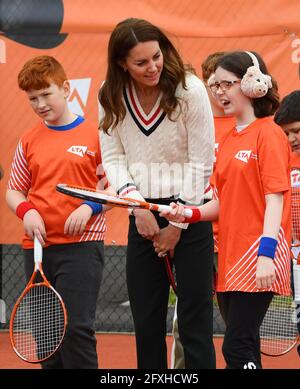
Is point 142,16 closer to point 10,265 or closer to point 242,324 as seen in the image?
point 10,265

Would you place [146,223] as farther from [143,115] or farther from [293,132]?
[293,132]

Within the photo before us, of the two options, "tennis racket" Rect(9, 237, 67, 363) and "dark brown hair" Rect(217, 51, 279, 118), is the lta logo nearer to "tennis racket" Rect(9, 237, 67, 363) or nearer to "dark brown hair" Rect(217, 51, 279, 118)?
"tennis racket" Rect(9, 237, 67, 363)

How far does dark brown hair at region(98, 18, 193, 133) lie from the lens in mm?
3673

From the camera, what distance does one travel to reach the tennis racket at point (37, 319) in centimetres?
422

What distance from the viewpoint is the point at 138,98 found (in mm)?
3801

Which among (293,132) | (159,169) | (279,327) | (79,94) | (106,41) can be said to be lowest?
(279,327)

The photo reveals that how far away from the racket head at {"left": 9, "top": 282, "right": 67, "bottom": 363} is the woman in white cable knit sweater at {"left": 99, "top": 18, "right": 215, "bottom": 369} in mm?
534

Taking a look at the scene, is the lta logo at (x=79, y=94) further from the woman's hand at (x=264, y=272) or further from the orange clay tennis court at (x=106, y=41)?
the woman's hand at (x=264, y=272)

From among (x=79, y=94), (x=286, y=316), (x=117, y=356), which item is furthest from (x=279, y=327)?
(x=79, y=94)

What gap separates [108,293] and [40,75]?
12.5ft

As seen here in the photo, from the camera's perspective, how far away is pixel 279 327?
4.86 m
